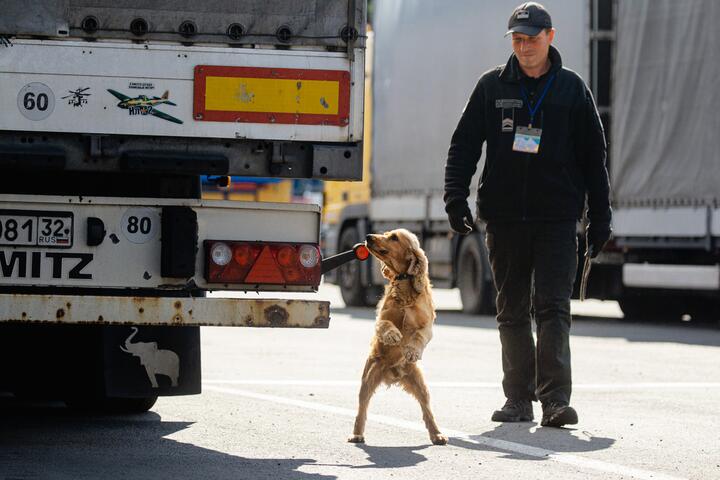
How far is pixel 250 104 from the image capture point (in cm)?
712

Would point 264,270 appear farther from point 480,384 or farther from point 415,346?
point 480,384

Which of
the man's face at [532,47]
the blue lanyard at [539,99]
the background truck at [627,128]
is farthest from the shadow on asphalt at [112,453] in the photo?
the background truck at [627,128]

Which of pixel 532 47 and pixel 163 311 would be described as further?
pixel 532 47

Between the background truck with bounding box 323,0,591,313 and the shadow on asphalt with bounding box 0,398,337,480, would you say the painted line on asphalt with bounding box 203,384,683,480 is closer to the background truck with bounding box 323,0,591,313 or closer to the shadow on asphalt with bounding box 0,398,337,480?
the shadow on asphalt with bounding box 0,398,337,480

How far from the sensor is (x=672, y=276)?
18125 millimetres

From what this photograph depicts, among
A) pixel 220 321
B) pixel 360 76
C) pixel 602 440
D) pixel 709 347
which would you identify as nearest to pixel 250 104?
pixel 360 76

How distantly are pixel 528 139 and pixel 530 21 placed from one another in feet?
2.02

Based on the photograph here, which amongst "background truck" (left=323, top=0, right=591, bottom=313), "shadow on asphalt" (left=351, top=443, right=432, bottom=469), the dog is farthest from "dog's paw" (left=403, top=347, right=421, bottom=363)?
"background truck" (left=323, top=0, right=591, bottom=313)

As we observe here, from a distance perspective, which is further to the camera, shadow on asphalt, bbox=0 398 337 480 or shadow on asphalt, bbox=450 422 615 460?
shadow on asphalt, bbox=450 422 615 460

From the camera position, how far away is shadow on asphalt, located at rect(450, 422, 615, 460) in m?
7.64

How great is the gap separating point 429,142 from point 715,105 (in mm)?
5327

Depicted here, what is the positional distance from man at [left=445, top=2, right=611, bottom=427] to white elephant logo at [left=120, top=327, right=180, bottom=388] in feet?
6.07

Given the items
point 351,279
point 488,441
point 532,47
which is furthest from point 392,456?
point 351,279

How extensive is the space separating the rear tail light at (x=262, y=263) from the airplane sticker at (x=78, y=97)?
2.57 ft
